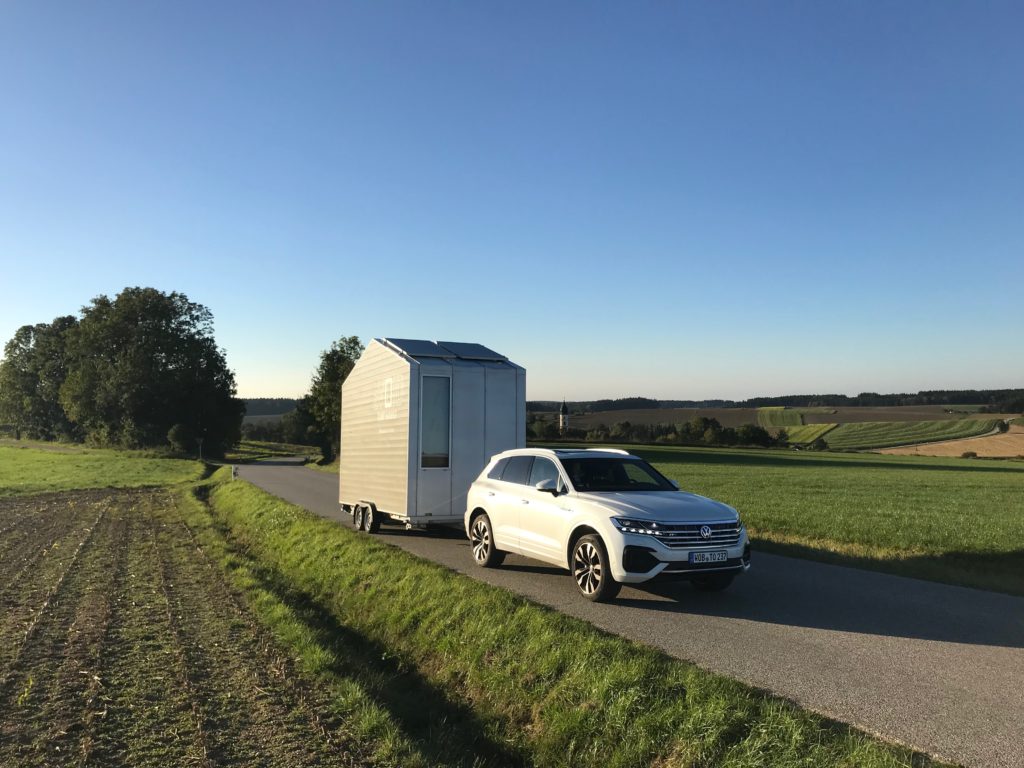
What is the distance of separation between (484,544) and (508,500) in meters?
0.93

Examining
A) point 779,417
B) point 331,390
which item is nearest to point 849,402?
point 779,417

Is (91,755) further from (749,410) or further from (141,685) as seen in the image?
(749,410)

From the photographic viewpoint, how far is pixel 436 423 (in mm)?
13492

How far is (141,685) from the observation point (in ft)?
22.0

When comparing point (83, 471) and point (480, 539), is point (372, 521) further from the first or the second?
point (83, 471)

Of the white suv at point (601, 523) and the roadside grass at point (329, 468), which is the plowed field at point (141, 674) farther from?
the roadside grass at point (329, 468)

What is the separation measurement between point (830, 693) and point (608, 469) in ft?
16.1

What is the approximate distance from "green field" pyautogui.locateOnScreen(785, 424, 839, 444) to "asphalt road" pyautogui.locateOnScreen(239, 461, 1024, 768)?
3495 inches

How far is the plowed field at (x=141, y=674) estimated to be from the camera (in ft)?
A: 17.6

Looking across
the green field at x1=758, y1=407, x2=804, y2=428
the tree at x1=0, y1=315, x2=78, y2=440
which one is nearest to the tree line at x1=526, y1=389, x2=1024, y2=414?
the green field at x1=758, y1=407, x2=804, y2=428

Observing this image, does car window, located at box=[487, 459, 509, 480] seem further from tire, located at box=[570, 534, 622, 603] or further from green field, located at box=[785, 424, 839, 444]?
green field, located at box=[785, 424, 839, 444]

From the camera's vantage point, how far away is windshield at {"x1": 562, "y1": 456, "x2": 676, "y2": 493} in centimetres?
980

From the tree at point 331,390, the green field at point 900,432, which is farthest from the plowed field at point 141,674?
the green field at point 900,432

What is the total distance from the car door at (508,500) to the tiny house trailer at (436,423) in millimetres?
2281
